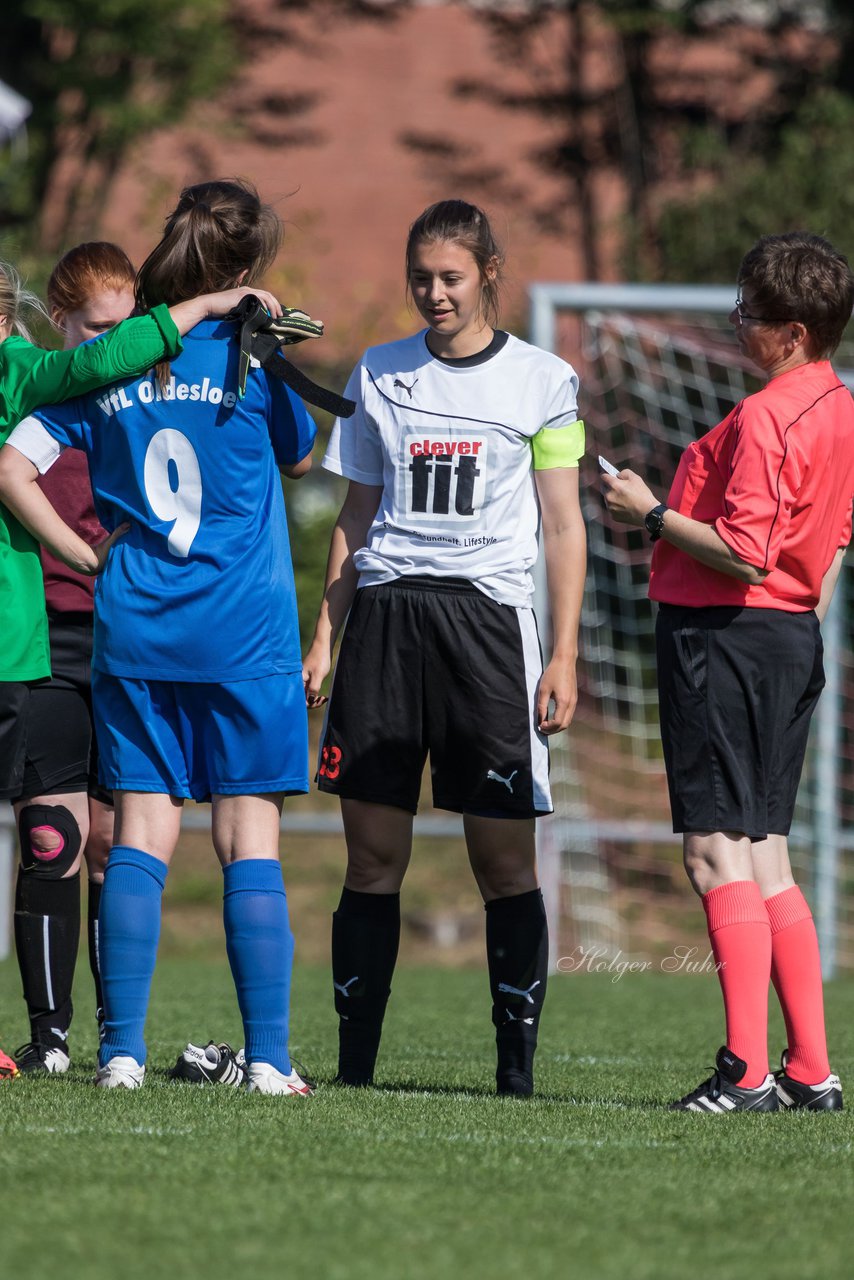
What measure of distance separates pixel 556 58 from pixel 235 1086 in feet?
61.7

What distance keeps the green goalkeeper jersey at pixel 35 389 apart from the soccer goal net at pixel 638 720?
4.60m

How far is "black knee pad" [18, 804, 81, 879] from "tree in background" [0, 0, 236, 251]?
1171cm

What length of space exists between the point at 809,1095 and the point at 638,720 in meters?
7.15

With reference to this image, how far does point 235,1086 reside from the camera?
373 cm

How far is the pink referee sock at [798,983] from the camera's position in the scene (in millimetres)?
3850

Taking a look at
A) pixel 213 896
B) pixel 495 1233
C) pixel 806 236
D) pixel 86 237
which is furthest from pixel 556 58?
pixel 495 1233

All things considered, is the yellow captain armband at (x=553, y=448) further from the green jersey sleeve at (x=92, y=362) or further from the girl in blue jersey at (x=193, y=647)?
the green jersey sleeve at (x=92, y=362)

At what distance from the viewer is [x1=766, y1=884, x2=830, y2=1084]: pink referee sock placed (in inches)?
152

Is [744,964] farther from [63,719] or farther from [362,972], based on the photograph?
[63,719]

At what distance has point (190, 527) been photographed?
3598mm

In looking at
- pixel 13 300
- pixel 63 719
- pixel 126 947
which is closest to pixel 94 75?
pixel 13 300

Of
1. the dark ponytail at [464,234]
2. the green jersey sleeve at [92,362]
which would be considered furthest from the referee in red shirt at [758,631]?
the green jersey sleeve at [92,362]

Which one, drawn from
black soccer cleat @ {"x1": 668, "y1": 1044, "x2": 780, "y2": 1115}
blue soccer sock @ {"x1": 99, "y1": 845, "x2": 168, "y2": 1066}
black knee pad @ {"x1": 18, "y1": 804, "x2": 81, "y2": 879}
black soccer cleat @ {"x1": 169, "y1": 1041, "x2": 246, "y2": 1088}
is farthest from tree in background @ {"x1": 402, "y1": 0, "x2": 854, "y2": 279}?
blue soccer sock @ {"x1": 99, "y1": 845, "x2": 168, "y2": 1066}

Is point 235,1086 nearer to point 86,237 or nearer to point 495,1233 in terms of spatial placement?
point 495,1233
